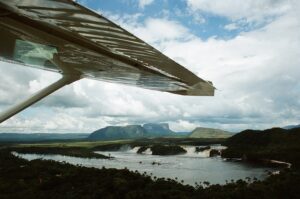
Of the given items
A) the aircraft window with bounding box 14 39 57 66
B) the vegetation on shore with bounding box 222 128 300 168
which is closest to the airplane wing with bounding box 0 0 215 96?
the aircraft window with bounding box 14 39 57 66

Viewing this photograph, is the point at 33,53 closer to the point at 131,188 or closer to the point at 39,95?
the point at 39,95

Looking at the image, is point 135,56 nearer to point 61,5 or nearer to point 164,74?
point 164,74

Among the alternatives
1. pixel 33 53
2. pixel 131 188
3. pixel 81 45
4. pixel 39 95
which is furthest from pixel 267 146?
pixel 81 45

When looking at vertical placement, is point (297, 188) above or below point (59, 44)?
below

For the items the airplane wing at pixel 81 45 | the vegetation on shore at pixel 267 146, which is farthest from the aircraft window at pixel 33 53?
the vegetation on shore at pixel 267 146

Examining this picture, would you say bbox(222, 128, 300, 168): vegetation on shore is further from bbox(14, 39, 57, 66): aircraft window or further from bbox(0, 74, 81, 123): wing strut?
bbox(14, 39, 57, 66): aircraft window

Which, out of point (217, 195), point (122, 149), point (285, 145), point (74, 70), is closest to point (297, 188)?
point (217, 195)

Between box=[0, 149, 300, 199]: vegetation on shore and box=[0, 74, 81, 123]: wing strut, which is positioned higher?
box=[0, 74, 81, 123]: wing strut
